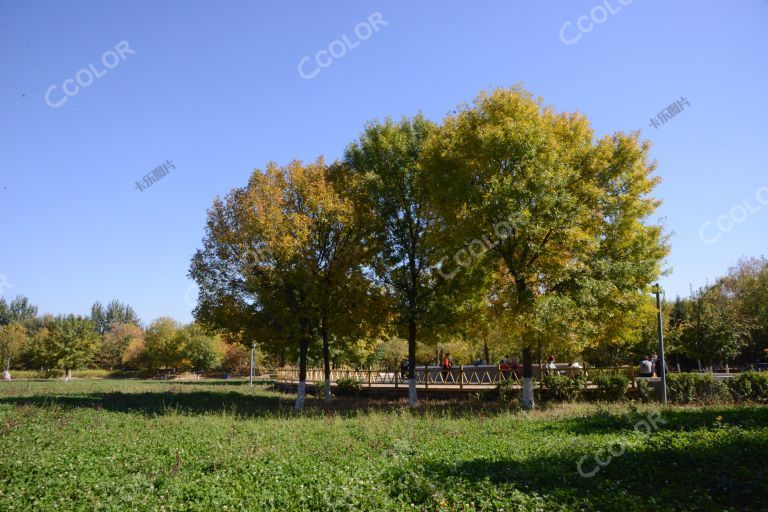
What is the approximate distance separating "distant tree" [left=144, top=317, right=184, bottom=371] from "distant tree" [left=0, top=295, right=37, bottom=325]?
86.4 meters

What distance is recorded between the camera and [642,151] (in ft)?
66.2

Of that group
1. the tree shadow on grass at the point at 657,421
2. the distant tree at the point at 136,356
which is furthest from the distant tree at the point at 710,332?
the distant tree at the point at 136,356

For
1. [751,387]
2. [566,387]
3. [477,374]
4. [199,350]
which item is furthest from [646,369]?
[199,350]

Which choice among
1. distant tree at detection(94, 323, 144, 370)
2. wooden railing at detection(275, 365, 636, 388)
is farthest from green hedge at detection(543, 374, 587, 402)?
distant tree at detection(94, 323, 144, 370)

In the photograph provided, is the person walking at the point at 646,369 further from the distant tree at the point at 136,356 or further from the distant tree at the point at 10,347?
the distant tree at the point at 10,347

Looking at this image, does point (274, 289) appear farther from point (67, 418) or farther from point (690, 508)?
point (690, 508)

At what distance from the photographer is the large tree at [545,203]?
17.5 meters

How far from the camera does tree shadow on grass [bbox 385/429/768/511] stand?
693 cm

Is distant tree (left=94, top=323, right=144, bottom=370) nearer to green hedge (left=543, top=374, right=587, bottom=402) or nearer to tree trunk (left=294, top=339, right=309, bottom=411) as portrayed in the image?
tree trunk (left=294, top=339, right=309, bottom=411)

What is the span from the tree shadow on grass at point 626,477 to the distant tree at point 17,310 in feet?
526

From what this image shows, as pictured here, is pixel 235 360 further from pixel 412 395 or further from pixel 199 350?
pixel 412 395

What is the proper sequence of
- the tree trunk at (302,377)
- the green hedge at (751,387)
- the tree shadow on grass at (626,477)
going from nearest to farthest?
the tree shadow on grass at (626,477) → the green hedge at (751,387) → the tree trunk at (302,377)

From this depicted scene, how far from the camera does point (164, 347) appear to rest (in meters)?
71.4

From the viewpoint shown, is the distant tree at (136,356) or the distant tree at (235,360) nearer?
the distant tree at (235,360)
